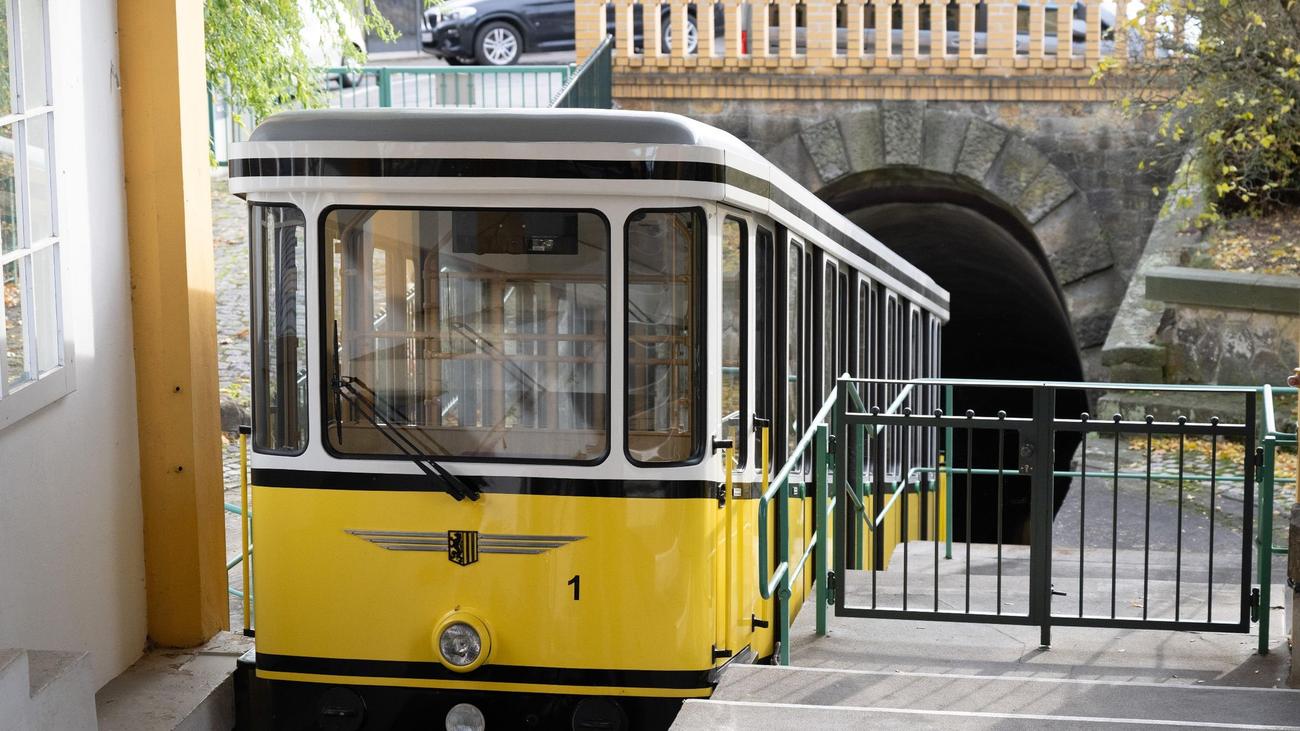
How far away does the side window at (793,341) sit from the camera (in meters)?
6.14

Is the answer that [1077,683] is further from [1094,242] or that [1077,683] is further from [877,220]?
[877,220]

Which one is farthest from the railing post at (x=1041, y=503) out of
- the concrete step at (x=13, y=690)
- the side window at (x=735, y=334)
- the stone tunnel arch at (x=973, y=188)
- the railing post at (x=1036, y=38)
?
the railing post at (x=1036, y=38)

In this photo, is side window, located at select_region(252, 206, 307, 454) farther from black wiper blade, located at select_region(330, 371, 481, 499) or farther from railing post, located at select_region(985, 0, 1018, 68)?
Answer: railing post, located at select_region(985, 0, 1018, 68)

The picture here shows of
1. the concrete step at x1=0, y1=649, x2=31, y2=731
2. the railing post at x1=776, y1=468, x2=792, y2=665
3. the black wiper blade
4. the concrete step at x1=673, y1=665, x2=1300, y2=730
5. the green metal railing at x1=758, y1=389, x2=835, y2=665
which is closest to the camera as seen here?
the concrete step at x1=0, y1=649, x2=31, y2=731

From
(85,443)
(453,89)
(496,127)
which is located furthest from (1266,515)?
(453,89)

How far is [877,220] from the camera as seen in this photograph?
1955 centimetres

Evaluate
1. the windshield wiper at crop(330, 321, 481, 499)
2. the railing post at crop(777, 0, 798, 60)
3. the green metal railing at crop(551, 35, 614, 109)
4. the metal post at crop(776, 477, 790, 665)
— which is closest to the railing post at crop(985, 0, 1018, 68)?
the railing post at crop(777, 0, 798, 60)

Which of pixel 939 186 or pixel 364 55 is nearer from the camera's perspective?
pixel 364 55

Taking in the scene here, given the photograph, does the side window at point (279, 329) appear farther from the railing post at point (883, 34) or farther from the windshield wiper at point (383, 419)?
the railing post at point (883, 34)

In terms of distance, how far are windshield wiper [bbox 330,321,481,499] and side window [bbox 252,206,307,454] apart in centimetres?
12

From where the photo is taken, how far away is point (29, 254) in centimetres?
527

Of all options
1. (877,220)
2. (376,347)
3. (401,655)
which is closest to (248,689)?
(401,655)

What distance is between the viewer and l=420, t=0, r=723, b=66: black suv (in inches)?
884

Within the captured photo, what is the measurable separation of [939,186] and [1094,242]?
6.47 feet
